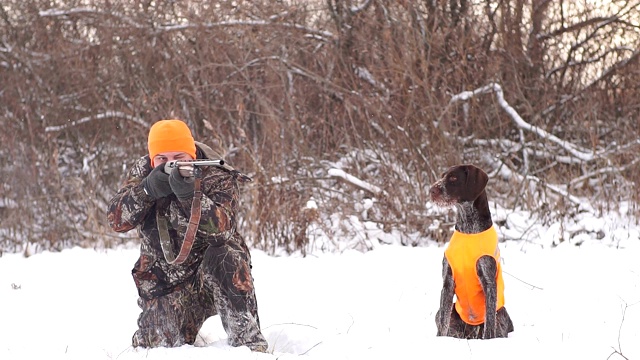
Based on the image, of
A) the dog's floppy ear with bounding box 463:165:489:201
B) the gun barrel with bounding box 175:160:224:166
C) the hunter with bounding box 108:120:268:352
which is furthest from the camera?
the dog's floppy ear with bounding box 463:165:489:201

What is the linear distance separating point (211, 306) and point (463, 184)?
148 cm

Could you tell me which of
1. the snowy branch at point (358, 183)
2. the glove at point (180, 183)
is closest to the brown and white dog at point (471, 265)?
the glove at point (180, 183)

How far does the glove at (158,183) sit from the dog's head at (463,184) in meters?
1.41

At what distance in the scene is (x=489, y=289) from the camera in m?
3.77

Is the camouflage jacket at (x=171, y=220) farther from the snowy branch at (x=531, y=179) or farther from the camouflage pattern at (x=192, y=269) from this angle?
the snowy branch at (x=531, y=179)

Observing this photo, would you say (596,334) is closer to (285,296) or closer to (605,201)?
(285,296)

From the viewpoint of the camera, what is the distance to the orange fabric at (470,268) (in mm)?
3799

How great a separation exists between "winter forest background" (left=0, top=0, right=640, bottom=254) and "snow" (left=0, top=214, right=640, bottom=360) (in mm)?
866

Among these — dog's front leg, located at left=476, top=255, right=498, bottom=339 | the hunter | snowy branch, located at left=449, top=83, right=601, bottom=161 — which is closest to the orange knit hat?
the hunter

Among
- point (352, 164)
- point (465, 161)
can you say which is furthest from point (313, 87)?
point (465, 161)

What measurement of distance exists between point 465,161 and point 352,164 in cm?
140

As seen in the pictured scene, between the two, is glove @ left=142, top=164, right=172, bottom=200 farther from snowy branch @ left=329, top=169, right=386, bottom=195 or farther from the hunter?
snowy branch @ left=329, top=169, right=386, bottom=195

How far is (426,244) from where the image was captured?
7801 mm

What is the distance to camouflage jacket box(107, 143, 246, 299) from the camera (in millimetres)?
3750
